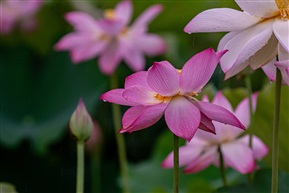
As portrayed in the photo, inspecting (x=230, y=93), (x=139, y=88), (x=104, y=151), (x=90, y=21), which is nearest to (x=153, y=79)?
(x=139, y=88)

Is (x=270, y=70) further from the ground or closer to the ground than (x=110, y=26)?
closer to the ground

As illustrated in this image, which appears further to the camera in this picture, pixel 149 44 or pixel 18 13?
pixel 18 13

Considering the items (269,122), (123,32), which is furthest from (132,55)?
(269,122)

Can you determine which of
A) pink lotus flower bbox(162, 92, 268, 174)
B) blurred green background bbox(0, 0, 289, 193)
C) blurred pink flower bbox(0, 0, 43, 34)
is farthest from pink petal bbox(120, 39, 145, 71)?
pink lotus flower bbox(162, 92, 268, 174)

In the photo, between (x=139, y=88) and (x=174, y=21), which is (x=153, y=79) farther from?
(x=174, y=21)

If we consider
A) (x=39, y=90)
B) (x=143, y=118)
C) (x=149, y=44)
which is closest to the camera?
(x=143, y=118)

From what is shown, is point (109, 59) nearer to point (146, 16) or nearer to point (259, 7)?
point (146, 16)
